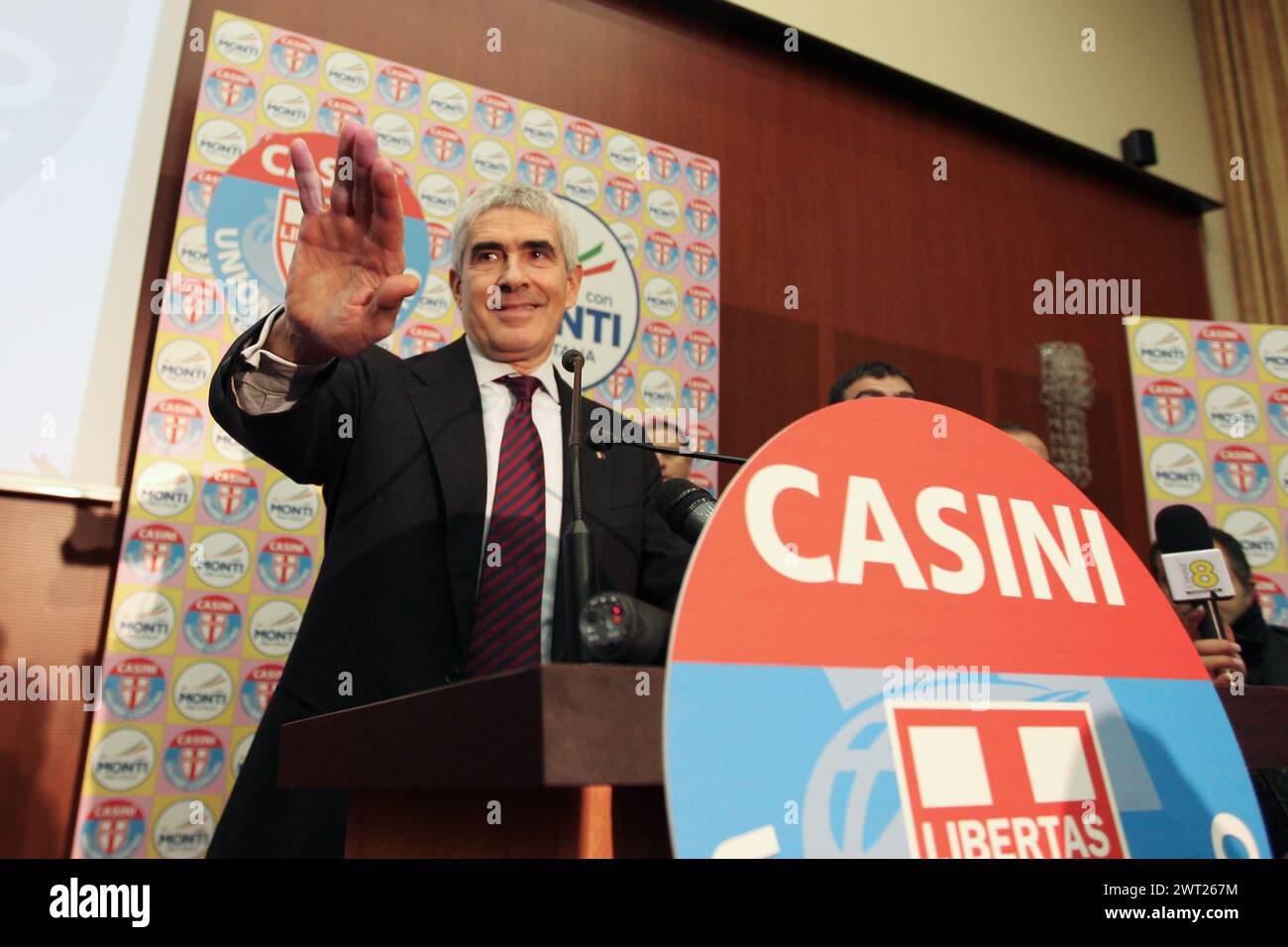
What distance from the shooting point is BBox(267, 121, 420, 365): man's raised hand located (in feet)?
3.46

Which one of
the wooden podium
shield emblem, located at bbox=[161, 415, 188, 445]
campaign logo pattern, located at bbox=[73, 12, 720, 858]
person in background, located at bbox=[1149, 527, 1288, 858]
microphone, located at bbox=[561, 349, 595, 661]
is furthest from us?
shield emblem, located at bbox=[161, 415, 188, 445]

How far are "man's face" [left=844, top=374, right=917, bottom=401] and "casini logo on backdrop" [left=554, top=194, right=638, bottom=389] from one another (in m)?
0.61

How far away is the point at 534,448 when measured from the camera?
1464 mm

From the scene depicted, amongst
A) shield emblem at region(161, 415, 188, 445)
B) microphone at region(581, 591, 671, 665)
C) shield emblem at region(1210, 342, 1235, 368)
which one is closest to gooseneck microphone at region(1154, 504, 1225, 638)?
microphone at region(581, 591, 671, 665)

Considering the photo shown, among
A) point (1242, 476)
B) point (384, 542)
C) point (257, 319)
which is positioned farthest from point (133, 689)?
point (1242, 476)

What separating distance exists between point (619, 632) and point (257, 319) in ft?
5.42

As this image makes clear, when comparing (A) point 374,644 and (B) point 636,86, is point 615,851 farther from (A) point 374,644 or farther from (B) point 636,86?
(B) point 636,86

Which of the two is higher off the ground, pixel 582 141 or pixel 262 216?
pixel 582 141

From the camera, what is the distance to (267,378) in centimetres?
115

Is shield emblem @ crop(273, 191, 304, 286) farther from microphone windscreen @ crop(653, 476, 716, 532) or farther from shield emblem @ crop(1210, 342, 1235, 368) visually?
shield emblem @ crop(1210, 342, 1235, 368)

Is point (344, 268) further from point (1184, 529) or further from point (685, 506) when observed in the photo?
point (1184, 529)

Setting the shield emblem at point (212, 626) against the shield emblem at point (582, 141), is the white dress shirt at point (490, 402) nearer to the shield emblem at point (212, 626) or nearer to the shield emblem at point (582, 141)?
the shield emblem at point (212, 626)

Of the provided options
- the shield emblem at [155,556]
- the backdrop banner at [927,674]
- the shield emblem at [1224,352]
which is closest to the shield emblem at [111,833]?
the shield emblem at [155,556]
